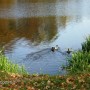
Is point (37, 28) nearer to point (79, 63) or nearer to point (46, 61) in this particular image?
point (46, 61)

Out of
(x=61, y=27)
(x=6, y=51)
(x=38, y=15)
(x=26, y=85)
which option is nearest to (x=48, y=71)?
(x=6, y=51)

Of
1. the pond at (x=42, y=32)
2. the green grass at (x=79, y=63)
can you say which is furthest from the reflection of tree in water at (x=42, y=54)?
the green grass at (x=79, y=63)

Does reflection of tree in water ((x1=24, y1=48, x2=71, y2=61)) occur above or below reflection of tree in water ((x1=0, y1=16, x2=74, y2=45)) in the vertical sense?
below

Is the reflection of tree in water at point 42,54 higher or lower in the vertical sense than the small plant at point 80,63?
lower

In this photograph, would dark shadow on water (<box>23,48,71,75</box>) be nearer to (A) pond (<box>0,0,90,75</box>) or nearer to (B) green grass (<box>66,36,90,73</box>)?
(A) pond (<box>0,0,90,75</box>)

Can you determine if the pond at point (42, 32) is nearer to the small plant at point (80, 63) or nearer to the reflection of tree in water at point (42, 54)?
the reflection of tree in water at point (42, 54)

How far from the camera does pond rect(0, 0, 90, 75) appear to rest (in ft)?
74.4

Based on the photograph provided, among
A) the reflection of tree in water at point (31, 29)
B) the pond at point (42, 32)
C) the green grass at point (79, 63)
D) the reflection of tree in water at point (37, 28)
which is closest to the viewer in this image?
the green grass at point (79, 63)

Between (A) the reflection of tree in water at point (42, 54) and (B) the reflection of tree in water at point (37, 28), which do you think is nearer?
(A) the reflection of tree in water at point (42, 54)

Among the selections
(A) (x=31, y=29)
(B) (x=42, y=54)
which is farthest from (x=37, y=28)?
(B) (x=42, y=54)

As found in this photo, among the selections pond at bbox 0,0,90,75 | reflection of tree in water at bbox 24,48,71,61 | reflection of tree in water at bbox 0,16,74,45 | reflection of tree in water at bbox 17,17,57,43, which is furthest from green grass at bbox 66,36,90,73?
reflection of tree in water at bbox 17,17,57,43

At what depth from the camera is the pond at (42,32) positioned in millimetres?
22672

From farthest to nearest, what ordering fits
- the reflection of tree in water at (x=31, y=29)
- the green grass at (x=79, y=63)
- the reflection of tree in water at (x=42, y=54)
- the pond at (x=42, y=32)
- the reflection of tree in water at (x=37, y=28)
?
1. the reflection of tree in water at (x=37, y=28)
2. the reflection of tree in water at (x=31, y=29)
3. the reflection of tree in water at (x=42, y=54)
4. the pond at (x=42, y=32)
5. the green grass at (x=79, y=63)

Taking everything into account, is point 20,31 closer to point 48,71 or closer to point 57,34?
point 57,34
